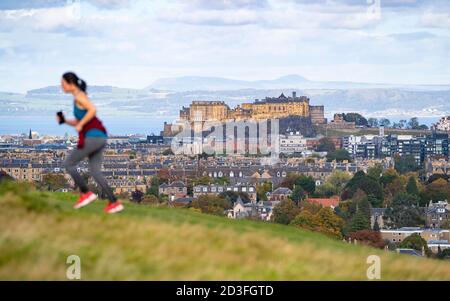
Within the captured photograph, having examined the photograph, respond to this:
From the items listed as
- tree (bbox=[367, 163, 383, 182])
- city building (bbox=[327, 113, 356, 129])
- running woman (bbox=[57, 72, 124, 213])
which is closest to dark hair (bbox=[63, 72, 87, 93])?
running woman (bbox=[57, 72, 124, 213])

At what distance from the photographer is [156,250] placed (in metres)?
10.2

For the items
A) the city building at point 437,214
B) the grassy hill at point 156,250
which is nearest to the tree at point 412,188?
the city building at point 437,214

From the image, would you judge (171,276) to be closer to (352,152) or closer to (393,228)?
(393,228)

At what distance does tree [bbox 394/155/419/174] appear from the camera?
115 meters

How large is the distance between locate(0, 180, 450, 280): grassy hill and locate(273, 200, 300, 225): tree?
2041 inches

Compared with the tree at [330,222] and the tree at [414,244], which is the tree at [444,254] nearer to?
the tree at [414,244]

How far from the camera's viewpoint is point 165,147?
486 feet

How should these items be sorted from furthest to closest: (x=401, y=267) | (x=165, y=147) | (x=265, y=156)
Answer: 1. (x=165, y=147)
2. (x=265, y=156)
3. (x=401, y=267)

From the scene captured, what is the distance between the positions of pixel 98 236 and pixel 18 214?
2.43ft

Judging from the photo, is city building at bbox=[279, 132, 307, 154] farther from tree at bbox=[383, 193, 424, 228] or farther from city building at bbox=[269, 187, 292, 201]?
Result: tree at bbox=[383, 193, 424, 228]

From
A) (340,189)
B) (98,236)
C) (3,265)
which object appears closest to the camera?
A: (3,265)

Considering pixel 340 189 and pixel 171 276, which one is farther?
pixel 340 189
